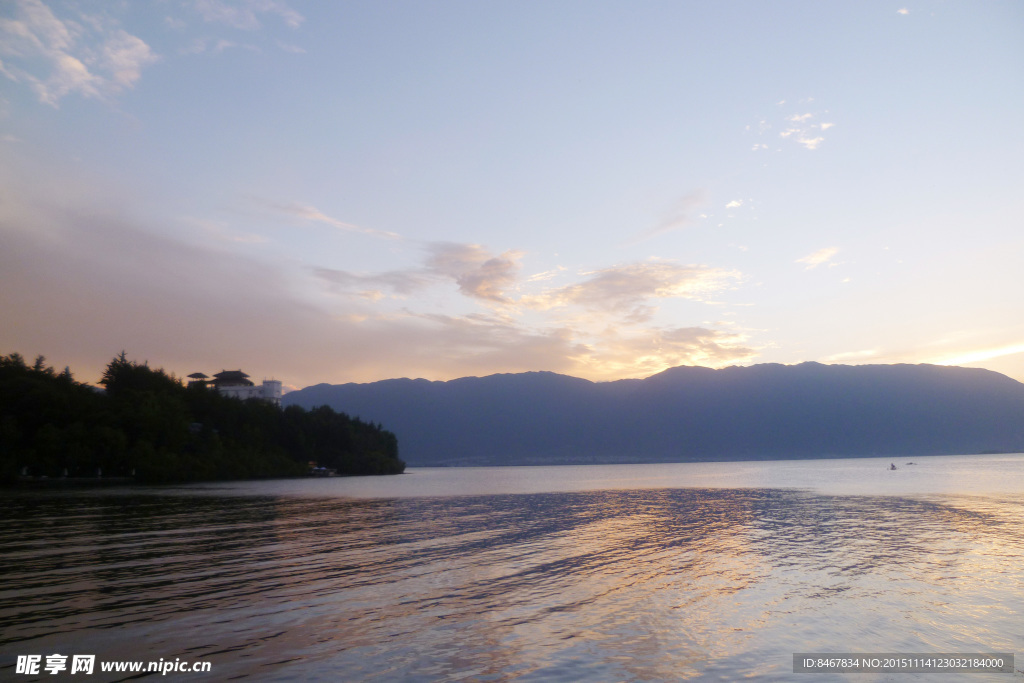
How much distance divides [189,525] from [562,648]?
3067 centimetres

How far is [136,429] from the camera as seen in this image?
99125mm

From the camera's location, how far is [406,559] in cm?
2467

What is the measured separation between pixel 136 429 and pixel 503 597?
334ft

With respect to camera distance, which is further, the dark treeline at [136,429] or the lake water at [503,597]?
the dark treeline at [136,429]

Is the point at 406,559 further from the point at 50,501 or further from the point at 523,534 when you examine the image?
the point at 50,501

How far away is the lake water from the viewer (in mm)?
12484

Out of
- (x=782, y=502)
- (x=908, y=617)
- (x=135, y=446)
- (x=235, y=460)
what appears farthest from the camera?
(x=235, y=460)

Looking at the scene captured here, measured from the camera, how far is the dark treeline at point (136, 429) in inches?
3371

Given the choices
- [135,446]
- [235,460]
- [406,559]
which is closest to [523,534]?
[406,559]

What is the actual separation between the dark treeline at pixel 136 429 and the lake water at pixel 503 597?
198 ft

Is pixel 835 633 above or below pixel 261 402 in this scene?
below

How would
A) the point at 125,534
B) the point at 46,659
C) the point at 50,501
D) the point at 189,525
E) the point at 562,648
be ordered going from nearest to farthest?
the point at 46,659 < the point at 562,648 < the point at 125,534 < the point at 189,525 < the point at 50,501

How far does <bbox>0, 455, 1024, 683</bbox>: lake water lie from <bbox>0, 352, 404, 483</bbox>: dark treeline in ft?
198

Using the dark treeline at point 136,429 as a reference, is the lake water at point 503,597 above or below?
below
